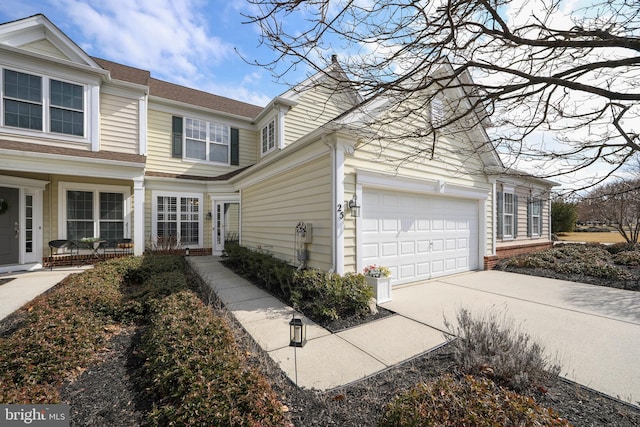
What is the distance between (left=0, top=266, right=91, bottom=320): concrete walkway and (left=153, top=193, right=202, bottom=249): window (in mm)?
2804

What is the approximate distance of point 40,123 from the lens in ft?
27.8

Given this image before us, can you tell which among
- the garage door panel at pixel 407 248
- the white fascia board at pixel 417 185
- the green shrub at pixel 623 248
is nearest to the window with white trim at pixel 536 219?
the green shrub at pixel 623 248

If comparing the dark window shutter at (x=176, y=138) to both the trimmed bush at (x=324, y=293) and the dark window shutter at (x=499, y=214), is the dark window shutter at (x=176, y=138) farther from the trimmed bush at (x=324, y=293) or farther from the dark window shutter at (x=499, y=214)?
the dark window shutter at (x=499, y=214)

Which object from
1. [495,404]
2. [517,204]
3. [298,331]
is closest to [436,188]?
[298,331]

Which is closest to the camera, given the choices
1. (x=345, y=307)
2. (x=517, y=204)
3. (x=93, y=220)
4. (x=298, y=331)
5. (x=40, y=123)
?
(x=298, y=331)

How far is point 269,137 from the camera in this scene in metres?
12.0

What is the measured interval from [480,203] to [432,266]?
3041 mm

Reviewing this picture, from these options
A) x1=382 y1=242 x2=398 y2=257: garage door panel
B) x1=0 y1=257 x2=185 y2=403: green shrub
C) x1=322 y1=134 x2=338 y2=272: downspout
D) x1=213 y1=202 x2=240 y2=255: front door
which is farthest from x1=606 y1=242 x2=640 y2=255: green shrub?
x1=0 y1=257 x2=185 y2=403: green shrub

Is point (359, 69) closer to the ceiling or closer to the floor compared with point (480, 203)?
closer to the ceiling

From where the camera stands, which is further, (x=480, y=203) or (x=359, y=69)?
(x=480, y=203)

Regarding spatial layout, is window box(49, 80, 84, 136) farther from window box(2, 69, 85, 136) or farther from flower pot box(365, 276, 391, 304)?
flower pot box(365, 276, 391, 304)

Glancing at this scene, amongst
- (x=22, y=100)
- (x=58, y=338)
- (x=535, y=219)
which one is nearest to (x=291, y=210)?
(x=58, y=338)

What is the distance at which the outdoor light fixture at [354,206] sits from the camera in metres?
5.38

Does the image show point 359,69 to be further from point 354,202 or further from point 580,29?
point 354,202
